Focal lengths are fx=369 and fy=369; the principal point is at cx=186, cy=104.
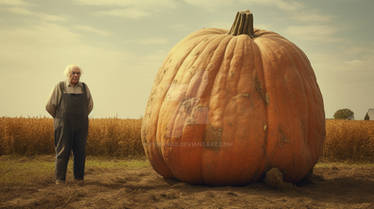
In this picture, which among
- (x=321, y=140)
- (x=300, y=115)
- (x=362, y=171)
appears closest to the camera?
(x=300, y=115)

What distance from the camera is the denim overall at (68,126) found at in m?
5.66

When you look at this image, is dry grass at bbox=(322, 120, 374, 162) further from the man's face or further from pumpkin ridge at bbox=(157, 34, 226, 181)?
the man's face

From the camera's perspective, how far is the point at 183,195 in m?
4.52

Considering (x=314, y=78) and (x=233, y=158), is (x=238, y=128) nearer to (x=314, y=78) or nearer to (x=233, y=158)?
(x=233, y=158)

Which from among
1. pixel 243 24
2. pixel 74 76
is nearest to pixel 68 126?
pixel 74 76

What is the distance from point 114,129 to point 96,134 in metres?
0.60

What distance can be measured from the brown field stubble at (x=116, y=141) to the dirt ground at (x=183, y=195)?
17.4ft

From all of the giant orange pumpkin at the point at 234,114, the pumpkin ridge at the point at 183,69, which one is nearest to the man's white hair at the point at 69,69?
the giant orange pumpkin at the point at 234,114

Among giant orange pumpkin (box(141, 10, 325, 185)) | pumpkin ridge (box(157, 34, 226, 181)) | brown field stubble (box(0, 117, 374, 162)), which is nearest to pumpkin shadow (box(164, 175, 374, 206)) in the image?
giant orange pumpkin (box(141, 10, 325, 185))

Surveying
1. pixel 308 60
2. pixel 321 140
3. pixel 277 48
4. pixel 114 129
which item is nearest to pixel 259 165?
pixel 321 140

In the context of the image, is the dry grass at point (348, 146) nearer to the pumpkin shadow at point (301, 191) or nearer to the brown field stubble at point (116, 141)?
the brown field stubble at point (116, 141)

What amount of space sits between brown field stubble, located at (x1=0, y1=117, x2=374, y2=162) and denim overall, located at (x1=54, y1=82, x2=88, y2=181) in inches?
217

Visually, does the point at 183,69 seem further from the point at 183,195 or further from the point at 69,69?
the point at 69,69

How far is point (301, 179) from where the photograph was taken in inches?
221
